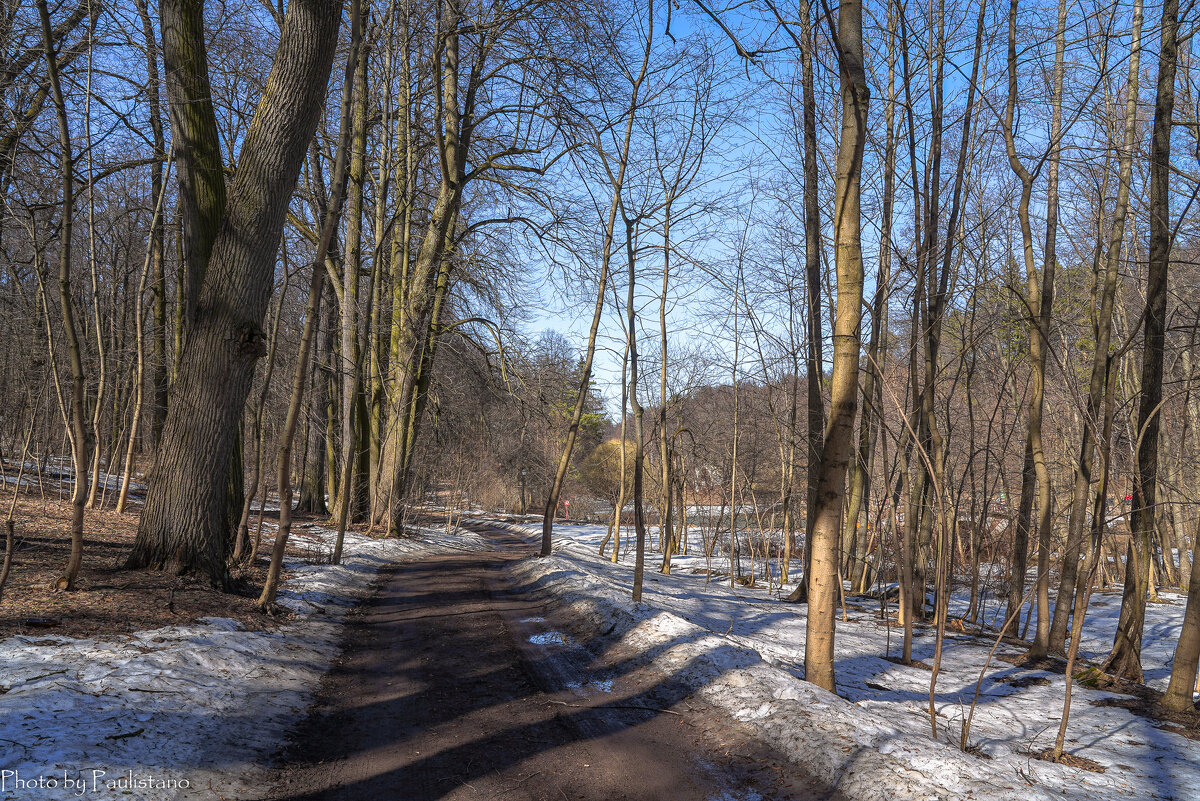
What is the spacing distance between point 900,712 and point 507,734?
338cm

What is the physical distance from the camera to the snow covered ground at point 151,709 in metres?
2.99

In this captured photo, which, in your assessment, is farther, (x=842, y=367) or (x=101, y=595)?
(x=101, y=595)

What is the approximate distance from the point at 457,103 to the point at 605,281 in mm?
6269

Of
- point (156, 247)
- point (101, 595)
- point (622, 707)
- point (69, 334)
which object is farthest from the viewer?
point (156, 247)

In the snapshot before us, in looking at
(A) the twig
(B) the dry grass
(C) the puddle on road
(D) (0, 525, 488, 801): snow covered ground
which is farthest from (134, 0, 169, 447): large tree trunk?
(A) the twig

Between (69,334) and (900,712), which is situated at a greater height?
(69,334)

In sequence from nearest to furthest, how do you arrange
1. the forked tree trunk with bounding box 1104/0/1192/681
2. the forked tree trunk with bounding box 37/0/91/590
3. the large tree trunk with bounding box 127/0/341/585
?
1. the forked tree trunk with bounding box 37/0/91/590
2. the large tree trunk with bounding box 127/0/341/585
3. the forked tree trunk with bounding box 1104/0/1192/681

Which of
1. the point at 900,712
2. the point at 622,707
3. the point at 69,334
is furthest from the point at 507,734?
the point at 69,334

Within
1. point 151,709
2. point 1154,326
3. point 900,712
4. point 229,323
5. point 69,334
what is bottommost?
point 900,712

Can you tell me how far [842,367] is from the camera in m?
5.04

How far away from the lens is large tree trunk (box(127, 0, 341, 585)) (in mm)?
6395

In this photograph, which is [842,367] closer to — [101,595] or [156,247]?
[101,595]

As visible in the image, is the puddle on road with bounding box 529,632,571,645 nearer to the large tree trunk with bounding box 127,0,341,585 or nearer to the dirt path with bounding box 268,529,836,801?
the dirt path with bounding box 268,529,836,801

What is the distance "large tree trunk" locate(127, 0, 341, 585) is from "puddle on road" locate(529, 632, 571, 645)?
3.28 m
